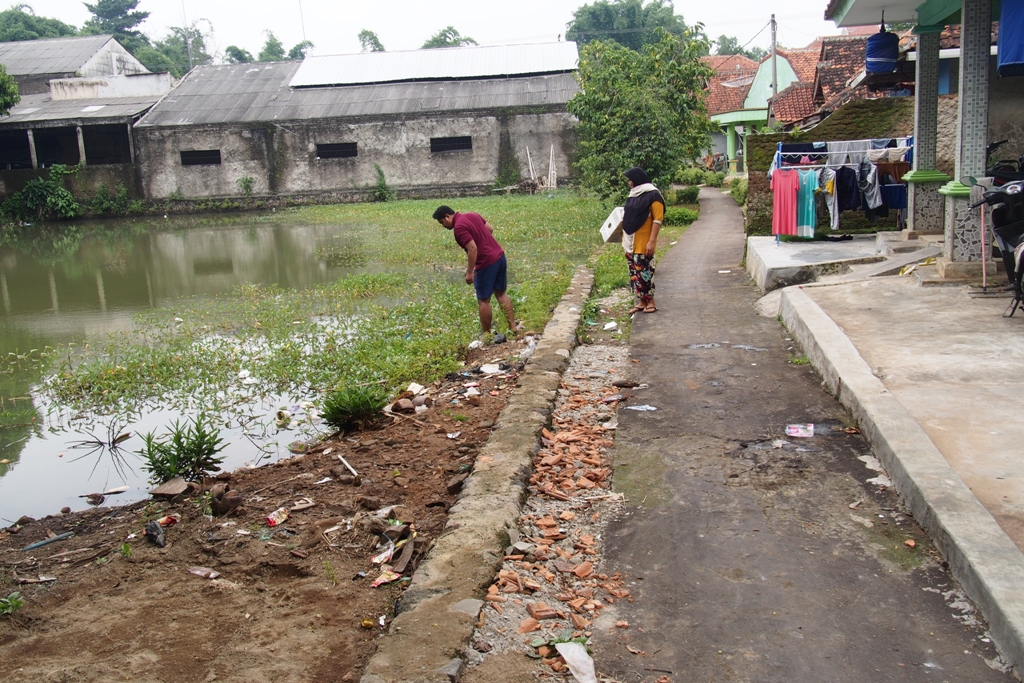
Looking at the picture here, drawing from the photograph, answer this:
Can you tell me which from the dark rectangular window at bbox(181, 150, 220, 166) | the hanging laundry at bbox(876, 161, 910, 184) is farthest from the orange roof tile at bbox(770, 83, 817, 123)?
the dark rectangular window at bbox(181, 150, 220, 166)

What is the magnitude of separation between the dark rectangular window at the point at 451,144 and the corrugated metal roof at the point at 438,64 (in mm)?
3319

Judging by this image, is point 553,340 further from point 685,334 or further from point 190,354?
point 190,354

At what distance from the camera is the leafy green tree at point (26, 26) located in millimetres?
50031

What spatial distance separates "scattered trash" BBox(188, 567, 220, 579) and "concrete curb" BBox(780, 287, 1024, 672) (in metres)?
3.27

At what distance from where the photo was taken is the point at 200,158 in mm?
30438

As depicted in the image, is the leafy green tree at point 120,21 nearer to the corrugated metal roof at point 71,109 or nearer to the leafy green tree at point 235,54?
the leafy green tree at point 235,54

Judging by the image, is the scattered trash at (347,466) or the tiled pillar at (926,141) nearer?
the scattered trash at (347,466)

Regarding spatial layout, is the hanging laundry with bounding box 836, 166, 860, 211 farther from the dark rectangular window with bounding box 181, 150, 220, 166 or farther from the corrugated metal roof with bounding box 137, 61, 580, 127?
the dark rectangular window with bounding box 181, 150, 220, 166

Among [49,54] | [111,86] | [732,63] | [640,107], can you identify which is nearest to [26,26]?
[49,54]

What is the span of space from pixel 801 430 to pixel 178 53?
61293mm

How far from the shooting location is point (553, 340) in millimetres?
7477

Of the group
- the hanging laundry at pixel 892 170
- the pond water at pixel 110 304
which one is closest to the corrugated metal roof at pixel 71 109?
the pond water at pixel 110 304

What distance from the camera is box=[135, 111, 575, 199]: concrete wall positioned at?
29766mm

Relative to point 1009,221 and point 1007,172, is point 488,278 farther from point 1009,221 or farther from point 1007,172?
point 1007,172
